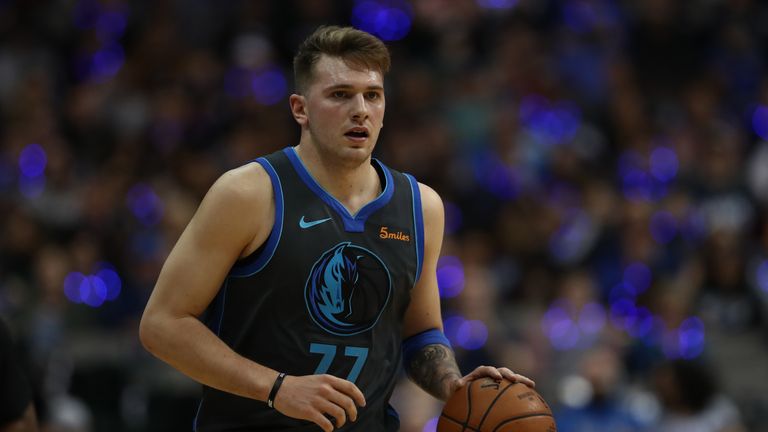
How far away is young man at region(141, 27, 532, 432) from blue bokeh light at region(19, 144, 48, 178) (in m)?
7.76

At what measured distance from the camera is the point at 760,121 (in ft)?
39.5

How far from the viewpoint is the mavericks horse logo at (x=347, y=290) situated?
4320 millimetres

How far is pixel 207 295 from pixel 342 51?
107 centimetres

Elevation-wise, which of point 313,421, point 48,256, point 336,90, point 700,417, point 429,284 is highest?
point 336,90

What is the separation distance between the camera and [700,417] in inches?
346

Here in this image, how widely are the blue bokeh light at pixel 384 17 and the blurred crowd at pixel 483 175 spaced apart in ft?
0.10

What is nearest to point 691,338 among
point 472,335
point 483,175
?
point 472,335

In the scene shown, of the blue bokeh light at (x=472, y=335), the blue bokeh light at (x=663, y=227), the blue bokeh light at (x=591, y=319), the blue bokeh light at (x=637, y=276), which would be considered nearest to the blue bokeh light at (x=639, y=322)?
the blue bokeh light at (x=637, y=276)

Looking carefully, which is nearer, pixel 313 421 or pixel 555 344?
pixel 313 421

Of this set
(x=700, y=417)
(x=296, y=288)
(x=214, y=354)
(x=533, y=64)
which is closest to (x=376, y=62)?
(x=296, y=288)

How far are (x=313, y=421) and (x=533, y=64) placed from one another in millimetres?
9166

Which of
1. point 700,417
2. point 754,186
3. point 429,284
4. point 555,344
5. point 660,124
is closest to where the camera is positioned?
point 429,284

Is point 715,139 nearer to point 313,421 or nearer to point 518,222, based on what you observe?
point 518,222

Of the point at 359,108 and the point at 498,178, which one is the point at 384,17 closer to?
the point at 498,178
